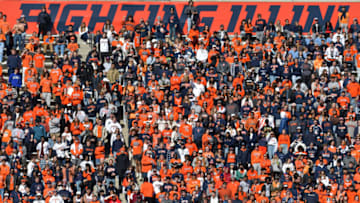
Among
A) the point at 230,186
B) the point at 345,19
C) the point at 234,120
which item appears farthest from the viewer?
the point at 345,19

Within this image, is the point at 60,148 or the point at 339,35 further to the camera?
the point at 339,35

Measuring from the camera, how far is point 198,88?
4053 cm

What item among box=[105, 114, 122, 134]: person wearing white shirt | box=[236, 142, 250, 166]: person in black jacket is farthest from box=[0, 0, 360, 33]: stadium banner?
box=[236, 142, 250, 166]: person in black jacket

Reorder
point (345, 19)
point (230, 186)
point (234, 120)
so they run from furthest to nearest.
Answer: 1. point (345, 19)
2. point (234, 120)
3. point (230, 186)

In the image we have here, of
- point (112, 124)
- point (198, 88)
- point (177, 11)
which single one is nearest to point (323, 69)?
point (198, 88)

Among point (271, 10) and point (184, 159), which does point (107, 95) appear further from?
point (271, 10)

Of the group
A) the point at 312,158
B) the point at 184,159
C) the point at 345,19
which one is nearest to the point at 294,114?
the point at 312,158

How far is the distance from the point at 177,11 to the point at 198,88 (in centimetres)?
688

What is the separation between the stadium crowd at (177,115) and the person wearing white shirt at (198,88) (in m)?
0.04

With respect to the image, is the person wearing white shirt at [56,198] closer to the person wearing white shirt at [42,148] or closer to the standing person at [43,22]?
the person wearing white shirt at [42,148]

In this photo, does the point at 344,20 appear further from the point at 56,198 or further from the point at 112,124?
the point at 56,198

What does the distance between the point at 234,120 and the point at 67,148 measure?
5.82m

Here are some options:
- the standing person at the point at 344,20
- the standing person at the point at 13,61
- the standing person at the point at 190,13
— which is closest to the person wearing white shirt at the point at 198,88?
the standing person at the point at 190,13

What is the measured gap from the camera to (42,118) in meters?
38.4
